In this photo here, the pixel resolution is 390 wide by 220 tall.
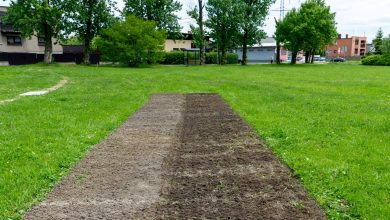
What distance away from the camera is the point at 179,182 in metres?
4.39

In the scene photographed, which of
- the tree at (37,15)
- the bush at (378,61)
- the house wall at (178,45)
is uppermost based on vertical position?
the tree at (37,15)

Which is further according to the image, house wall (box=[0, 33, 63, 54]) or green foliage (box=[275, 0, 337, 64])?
green foliage (box=[275, 0, 337, 64])

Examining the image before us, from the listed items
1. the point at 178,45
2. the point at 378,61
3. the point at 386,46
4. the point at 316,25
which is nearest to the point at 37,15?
the point at 316,25

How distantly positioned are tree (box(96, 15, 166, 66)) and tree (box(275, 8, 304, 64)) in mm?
19272

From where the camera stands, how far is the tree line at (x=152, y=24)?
1267 inches

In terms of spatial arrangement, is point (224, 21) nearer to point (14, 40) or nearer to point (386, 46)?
point (14, 40)

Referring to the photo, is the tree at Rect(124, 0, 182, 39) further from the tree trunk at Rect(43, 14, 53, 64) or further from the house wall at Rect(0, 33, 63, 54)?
the house wall at Rect(0, 33, 63, 54)

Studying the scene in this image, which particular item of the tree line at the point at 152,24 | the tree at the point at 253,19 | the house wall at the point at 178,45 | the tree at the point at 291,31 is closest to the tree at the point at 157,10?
the tree line at the point at 152,24

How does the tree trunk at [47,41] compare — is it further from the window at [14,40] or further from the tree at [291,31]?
the tree at [291,31]

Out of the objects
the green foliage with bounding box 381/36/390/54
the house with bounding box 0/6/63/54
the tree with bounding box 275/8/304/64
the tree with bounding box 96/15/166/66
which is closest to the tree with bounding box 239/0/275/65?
the tree with bounding box 275/8/304/64

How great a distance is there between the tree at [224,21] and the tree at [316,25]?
8454 mm

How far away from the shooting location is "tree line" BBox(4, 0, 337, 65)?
32.2 m

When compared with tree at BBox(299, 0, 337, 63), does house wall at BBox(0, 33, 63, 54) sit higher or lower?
lower

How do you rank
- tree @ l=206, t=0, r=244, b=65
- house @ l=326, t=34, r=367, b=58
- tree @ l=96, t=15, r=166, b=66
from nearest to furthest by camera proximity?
1. tree @ l=96, t=15, r=166, b=66
2. tree @ l=206, t=0, r=244, b=65
3. house @ l=326, t=34, r=367, b=58
